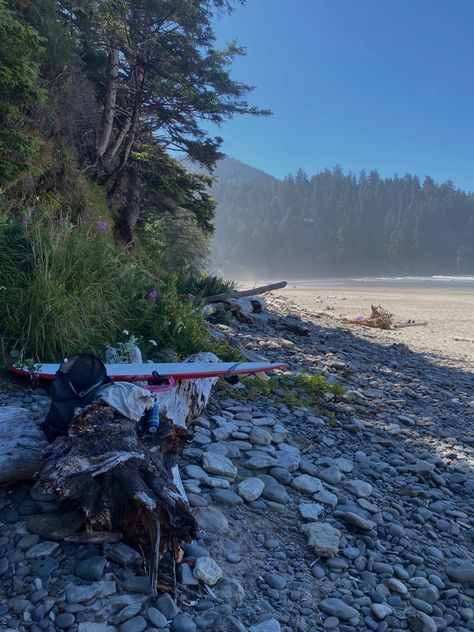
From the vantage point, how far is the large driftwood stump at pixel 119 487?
2027 millimetres

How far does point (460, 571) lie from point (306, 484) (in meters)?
1.03

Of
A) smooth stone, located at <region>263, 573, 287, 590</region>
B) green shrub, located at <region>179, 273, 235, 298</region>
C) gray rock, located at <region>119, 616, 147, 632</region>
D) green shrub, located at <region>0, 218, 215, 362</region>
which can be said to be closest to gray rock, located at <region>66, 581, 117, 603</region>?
gray rock, located at <region>119, 616, 147, 632</region>

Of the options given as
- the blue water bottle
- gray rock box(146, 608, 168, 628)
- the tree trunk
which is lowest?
gray rock box(146, 608, 168, 628)

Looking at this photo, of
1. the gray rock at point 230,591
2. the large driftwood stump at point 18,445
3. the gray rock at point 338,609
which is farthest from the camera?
the large driftwood stump at point 18,445

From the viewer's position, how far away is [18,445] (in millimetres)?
2498

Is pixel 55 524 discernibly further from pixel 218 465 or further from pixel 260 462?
pixel 260 462

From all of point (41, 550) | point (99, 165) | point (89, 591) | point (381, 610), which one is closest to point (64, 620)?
point (89, 591)

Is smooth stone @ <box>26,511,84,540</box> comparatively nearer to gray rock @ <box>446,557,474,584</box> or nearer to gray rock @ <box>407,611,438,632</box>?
gray rock @ <box>407,611,438,632</box>

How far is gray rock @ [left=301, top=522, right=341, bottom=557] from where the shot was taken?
262 centimetres

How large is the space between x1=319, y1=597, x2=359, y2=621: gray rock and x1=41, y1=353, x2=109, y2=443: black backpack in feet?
5.14

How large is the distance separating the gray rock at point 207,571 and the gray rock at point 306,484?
1.13m

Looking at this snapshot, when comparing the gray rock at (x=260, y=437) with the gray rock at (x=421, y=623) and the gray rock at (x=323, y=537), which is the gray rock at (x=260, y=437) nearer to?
the gray rock at (x=323, y=537)

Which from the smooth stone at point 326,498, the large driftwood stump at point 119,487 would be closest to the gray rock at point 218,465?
the smooth stone at point 326,498

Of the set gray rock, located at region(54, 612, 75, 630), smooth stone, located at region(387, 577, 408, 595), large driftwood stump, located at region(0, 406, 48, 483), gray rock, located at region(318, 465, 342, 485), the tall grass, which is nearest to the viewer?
gray rock, located at region(54, 612, 75, 630)
